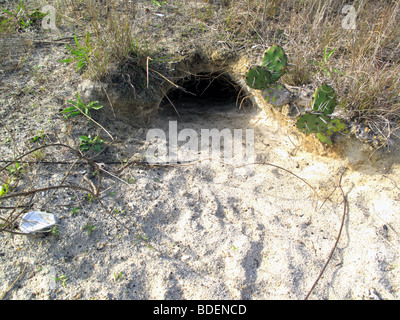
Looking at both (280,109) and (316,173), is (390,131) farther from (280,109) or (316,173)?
(280,109)

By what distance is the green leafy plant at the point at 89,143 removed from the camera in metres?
2.02

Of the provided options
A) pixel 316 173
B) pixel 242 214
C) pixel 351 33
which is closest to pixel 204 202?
pixel 242 214

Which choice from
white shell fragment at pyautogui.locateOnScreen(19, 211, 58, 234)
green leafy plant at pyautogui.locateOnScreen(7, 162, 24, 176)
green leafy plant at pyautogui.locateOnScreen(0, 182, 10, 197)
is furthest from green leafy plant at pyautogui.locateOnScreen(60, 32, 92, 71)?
white shell fragment at pyautogui.locateOnScreen(19, 211, 58, 234)

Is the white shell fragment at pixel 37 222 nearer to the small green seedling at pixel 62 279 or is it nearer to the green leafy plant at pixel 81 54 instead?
the small green seedling at pixel 62 279

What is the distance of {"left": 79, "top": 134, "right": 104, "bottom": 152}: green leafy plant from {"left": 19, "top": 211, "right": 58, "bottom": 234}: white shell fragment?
549 mm

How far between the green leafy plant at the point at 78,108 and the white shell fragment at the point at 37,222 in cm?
78

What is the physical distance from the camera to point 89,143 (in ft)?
6.72

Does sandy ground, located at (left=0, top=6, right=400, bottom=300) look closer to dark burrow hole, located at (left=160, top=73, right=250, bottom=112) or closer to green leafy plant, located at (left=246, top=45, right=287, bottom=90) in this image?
green leafy plant, located at (left=246, top=45, right=287, bottom=90)

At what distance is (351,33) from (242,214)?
1.86 m

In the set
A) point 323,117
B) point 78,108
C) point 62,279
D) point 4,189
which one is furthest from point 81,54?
point 323,117

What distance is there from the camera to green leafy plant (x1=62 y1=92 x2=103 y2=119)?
2.09 m

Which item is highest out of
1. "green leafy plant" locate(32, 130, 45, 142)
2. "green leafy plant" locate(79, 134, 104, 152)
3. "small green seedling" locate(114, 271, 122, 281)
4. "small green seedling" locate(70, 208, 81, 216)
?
"green leafy plant" locate(32, 130, 45, 142)
